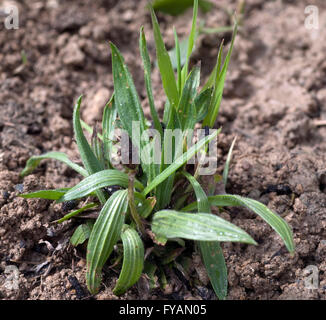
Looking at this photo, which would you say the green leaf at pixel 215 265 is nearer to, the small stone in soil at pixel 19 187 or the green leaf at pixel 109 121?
the green leaf at pixel 109 121

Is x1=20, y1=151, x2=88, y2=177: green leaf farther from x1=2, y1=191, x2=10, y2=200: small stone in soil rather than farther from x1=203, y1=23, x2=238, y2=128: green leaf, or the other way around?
x1=203, y1=23, x2=238, y2=128: green leaf

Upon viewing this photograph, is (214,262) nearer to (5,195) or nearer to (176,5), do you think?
(5,195)

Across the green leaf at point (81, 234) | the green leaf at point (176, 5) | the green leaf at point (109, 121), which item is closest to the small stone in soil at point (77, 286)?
the green leaf at point (81, 234)

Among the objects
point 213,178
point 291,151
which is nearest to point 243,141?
point 291,151

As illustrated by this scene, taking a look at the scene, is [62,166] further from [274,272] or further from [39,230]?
Answer: [274,272]

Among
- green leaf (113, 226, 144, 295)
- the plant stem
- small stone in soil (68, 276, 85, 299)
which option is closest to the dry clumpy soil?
small stone in soil (68, 276, 85, 299)
